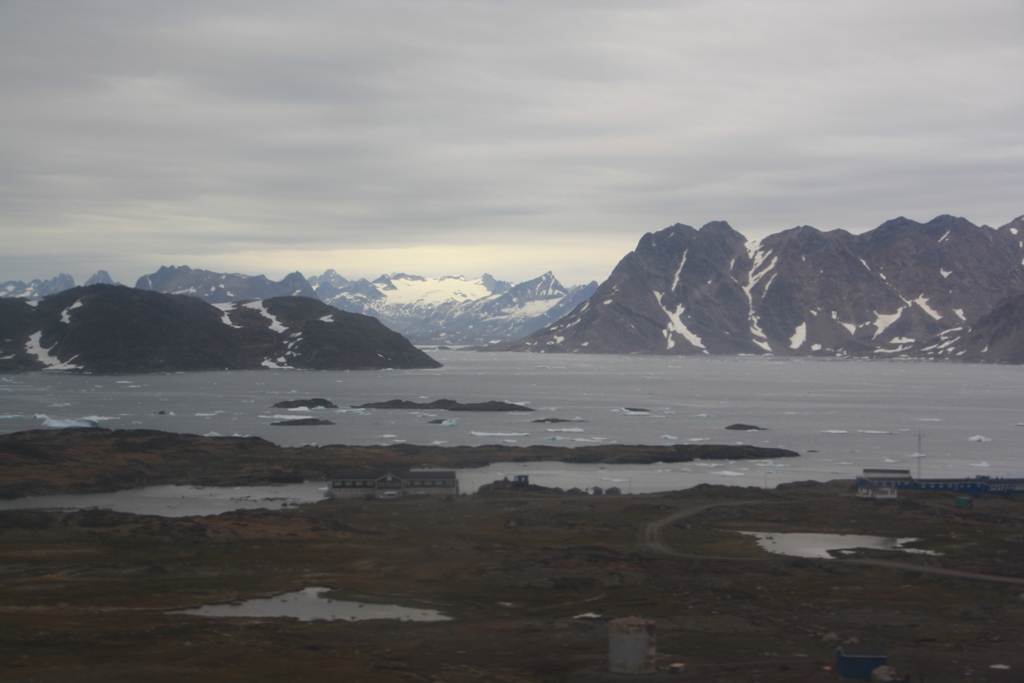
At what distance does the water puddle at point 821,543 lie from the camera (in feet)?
171

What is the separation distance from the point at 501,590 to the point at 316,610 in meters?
8.44

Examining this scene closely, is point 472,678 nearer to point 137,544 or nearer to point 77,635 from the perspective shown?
point 77,635

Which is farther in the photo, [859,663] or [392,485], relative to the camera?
[392,485]

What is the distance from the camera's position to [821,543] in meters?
55.2

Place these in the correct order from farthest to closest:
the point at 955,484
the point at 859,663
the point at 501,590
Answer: the point at 955,484, the point at 501,590, the point at 859,663

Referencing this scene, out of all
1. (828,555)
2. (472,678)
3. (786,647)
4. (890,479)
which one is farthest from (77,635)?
(890,479)

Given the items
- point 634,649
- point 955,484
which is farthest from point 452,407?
point 634,649

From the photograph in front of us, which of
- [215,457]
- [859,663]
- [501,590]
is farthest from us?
[215,457]

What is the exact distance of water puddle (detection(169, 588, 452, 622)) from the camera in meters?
37.4

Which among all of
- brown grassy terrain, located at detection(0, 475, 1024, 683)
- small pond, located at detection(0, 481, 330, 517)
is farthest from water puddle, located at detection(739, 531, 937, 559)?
small pond, located at detection(0, 481, 330, 517)

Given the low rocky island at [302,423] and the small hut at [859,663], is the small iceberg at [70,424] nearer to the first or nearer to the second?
the low rocky island at [302,423]

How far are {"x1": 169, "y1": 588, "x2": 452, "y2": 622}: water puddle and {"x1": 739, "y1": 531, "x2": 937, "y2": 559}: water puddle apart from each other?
23.0 metres

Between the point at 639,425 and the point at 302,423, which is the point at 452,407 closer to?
the point at 302,423

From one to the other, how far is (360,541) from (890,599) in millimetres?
28751
